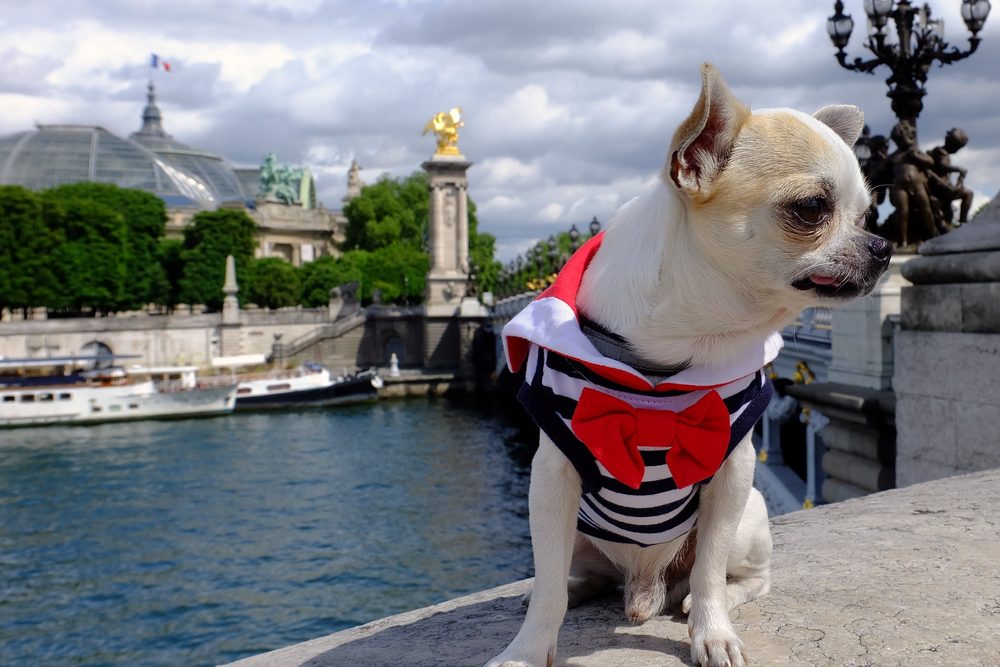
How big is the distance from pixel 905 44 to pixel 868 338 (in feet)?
14.0

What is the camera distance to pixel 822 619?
7.58 feet

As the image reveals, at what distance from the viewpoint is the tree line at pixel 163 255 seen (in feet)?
133

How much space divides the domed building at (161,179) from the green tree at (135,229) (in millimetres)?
11869

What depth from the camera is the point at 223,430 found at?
89.6ft

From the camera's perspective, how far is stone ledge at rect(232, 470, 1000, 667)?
212cm

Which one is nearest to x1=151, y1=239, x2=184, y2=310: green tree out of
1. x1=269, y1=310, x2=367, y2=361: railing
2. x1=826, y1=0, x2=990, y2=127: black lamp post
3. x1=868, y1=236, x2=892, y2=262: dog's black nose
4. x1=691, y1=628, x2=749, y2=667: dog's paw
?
x1=269, y1=310, x2=367, y2=361: railing

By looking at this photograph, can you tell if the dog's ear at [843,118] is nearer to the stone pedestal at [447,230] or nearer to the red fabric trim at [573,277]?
the red fabric trim at [573,277]

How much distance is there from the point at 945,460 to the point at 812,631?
3.17 meters

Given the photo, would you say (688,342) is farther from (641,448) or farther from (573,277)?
(573,277)

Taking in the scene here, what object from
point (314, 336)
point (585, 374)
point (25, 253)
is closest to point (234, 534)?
point (585, 374)

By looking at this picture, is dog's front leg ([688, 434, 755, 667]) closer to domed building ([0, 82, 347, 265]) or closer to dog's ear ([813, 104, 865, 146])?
dog's ear ([813, 104, 865, 146])

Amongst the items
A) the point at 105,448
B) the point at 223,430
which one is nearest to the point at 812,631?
the point at 105,448

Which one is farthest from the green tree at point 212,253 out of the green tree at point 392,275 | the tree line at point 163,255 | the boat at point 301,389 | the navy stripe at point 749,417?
the navy stripe at point 749,417

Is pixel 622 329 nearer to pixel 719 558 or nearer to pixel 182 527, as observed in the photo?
pixel 719 558
